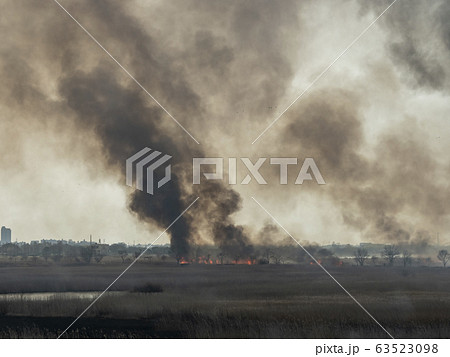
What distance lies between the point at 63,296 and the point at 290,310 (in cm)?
1721

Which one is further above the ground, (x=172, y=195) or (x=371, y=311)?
(x=172, y=195)

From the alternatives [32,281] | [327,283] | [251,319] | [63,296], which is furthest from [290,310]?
[32,281]

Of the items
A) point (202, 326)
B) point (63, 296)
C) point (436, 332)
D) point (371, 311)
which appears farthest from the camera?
point (63, 296)

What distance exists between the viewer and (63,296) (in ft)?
135

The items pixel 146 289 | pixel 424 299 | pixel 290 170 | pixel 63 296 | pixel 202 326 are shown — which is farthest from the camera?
pixel 290 170

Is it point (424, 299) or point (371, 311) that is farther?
point (424, 299)

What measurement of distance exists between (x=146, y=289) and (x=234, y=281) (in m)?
9.86

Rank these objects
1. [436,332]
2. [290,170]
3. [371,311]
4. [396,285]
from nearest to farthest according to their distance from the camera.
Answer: [436,332] → [371,311] → [396,285] → [290,170]

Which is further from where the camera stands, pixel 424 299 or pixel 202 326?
pixel 424 299

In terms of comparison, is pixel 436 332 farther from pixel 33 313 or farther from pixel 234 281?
pixel 234 281

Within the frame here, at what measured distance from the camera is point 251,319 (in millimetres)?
28500

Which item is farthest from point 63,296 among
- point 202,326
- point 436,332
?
point 436,332

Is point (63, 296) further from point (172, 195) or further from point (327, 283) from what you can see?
point (172, 195)

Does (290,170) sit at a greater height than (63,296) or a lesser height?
greater
